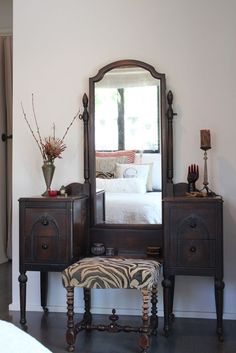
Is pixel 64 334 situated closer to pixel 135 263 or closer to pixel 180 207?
pixel 135 263

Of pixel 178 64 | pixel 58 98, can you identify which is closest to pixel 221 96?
pixel 178 64

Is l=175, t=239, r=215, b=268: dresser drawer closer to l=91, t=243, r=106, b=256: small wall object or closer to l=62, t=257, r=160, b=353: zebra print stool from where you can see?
l=62, t=257, r=160, b=353: zebra print stool

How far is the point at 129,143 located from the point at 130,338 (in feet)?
4.56

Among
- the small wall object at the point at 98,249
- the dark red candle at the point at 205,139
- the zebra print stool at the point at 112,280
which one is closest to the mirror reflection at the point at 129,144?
the small wall object at the point at 98,249

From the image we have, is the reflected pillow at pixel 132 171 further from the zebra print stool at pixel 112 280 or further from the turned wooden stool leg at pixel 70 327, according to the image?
the turned wooden stool leg at pixel 70 327

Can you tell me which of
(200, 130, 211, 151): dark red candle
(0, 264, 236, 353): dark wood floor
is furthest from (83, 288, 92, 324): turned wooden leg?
(200, 130, 211, 151): dark red candle

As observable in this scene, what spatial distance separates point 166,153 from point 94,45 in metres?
1.02

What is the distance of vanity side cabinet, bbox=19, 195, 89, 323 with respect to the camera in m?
2.94

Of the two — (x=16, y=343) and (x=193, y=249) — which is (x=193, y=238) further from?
(x=16, y=343)

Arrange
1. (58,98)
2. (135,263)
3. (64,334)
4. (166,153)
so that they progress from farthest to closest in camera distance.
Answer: (58,98), (166,153), (64,334), (135,263)

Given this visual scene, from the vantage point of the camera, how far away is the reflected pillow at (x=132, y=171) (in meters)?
3.29

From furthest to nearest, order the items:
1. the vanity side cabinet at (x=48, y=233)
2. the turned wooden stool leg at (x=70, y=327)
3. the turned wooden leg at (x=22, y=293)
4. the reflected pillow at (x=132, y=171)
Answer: the reflected pillow at (x=132, y=171), the turned wooden leg at (x=22, y=293), the vanity side cabinet at (x=48, y=233), the turned wooden stool leg at (x=70, y=327)

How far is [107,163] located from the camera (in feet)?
11.0

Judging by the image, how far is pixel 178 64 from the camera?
3295 millimetres
